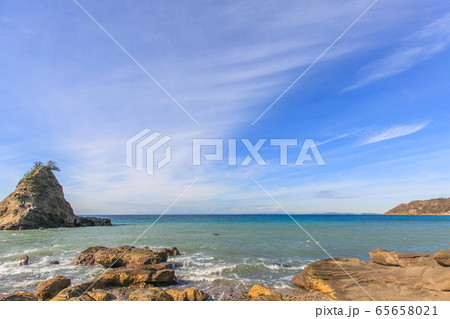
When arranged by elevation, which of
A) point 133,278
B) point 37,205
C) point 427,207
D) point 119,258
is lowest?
point 427,207

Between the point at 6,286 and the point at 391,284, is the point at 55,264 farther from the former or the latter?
the point at 391,284

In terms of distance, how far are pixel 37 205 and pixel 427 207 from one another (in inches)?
7423

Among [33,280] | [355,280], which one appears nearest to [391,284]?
[355,280]

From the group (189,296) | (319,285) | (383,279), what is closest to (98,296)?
(189,296)

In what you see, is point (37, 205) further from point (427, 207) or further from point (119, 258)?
point (427, 207)

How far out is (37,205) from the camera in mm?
46688

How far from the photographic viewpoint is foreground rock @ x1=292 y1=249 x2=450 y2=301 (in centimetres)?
767

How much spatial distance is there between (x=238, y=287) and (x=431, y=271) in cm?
722

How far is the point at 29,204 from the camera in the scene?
150 feet

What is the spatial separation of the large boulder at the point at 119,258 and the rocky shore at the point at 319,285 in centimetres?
65

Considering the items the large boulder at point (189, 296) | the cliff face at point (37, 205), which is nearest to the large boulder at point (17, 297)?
the large boulder at point (189, 296)

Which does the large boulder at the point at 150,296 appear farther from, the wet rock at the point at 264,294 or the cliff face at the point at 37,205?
the cliff face at the point at 37,205
